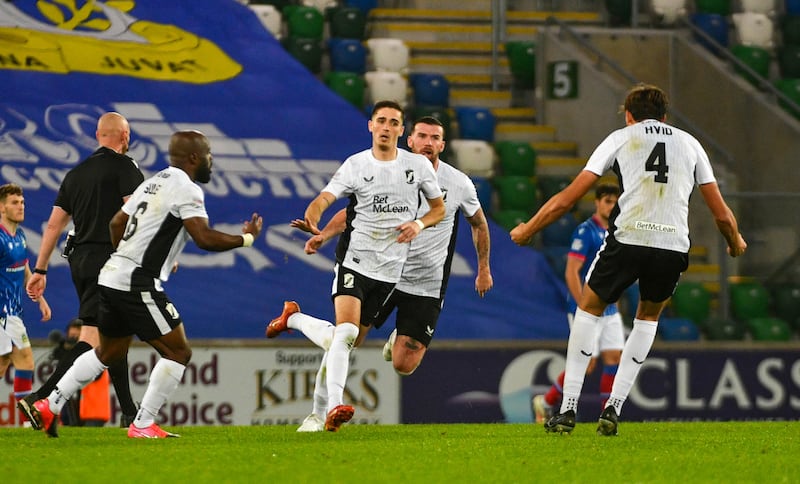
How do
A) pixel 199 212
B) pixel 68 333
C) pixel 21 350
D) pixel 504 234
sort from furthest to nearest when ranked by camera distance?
pixel 504 234 < pixel 68 333 < pixel 21 350 < pixel 199 212

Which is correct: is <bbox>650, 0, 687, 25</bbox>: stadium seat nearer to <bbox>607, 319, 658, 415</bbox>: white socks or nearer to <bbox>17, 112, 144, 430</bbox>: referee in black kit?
<bbox>17, 112, 144, 430</bbox>: referee in black kit

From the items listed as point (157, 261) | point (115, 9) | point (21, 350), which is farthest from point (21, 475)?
point (115, 9)

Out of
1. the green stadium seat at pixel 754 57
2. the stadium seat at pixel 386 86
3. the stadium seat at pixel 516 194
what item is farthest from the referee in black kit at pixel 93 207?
the green stadium seat at pixel 754 57

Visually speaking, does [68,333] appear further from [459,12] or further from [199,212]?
[459,12]

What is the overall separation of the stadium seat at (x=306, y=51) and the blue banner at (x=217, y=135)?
1.37 feet

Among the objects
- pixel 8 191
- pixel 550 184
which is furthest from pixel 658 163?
pixel 550 184

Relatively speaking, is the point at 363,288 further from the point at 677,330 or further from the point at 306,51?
the point at 306,51

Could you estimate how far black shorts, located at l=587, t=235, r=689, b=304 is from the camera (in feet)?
29.5

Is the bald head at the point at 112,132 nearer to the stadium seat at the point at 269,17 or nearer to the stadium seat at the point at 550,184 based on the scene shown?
the stadium seat at the point at 550,184

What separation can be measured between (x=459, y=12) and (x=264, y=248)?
623cm

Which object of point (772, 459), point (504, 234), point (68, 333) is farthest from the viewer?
point (504, 234)

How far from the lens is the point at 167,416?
48.0ft

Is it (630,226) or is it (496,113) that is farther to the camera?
(496,113)

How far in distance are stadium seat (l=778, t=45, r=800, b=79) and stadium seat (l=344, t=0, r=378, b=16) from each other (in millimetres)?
5616
